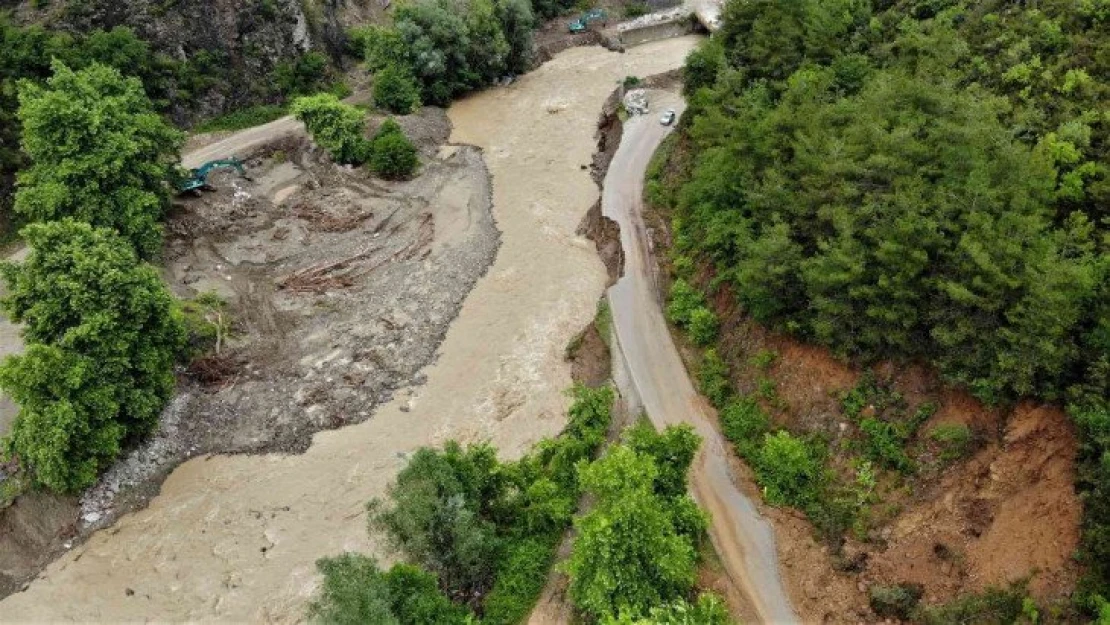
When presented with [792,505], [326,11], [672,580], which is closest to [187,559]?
[672,580]

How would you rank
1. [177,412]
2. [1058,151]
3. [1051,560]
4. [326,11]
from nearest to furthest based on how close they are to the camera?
[1051,560] → [1058,151] → [177,412] → [326,11]

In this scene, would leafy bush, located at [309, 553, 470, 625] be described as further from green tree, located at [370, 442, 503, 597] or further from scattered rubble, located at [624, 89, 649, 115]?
scattered rubble, located at [624, 89, 649, 115]

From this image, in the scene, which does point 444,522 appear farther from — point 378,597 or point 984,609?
point 984,609

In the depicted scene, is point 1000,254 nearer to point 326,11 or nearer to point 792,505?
point 792,505

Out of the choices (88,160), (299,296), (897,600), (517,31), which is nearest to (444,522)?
(897,600)

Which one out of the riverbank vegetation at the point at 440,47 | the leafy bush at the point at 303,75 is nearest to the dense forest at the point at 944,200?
the riverbank vegetation at the point at 440,47
